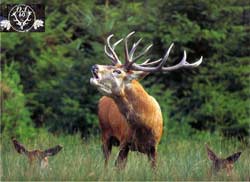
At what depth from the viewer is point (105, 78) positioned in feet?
36.1

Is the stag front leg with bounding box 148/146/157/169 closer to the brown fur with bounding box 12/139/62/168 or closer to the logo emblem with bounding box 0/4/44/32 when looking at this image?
the brown fur with bounding box 12/139/62/168

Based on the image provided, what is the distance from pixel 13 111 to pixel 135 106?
778 cm

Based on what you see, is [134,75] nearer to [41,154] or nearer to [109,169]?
[41,154]

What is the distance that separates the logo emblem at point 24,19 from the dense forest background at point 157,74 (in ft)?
19.0

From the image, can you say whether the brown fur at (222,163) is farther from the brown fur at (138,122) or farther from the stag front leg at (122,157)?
the stag front leg at (122,157)

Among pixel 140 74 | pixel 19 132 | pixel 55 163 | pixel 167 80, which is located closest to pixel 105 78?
pixel 140 74

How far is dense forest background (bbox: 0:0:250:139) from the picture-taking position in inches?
748

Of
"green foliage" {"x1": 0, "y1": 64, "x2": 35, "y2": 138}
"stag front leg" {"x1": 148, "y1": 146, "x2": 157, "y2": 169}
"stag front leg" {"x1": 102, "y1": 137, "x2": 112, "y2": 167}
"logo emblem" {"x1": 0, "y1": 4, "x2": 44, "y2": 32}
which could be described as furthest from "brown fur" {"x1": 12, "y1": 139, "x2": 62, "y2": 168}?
"green foliage" {"x1": 0, "y1": 64, "x2": 35, "y2": 138}

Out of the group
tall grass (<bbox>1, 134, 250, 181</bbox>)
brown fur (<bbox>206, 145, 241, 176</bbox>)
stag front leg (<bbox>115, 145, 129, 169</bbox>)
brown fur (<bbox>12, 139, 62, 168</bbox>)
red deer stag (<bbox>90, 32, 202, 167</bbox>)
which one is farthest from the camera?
red deer stag (<bbox>90, 32, 202, 167</bbox>)

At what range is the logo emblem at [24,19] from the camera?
486 inches

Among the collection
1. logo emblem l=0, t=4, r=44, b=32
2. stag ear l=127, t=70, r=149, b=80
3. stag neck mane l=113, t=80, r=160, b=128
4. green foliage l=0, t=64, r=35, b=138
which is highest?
logo emblem l=0, t=4, r=44, b=32


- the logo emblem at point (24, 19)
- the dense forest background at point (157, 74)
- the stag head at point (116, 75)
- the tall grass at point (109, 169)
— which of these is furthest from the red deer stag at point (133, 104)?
the dense forest background at point (157, 74)

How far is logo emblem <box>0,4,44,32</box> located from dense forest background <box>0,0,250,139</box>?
5800 mm

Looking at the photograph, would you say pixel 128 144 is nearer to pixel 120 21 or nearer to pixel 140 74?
pixel 140 74
